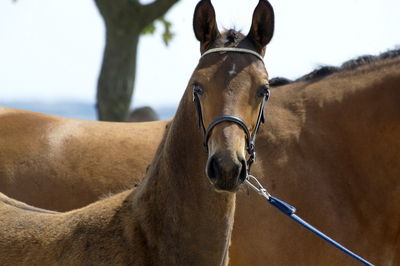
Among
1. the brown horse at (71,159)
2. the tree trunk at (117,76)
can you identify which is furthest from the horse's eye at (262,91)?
the tree trunk at (117,76)

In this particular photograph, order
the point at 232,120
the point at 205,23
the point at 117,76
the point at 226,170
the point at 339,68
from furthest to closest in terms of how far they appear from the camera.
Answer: the point at 117,76
the point at 339,68
the point at 205,23
the point at 232,120
the point at 226,170

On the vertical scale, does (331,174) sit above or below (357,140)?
below

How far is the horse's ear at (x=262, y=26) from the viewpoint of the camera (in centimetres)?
375

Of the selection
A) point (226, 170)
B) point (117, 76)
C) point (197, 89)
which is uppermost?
point (197, 89)

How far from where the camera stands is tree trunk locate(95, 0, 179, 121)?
9508 mm

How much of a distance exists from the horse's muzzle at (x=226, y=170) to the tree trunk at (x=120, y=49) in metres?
6.36

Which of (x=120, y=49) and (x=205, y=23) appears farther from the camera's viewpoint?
(x=120, y=49)

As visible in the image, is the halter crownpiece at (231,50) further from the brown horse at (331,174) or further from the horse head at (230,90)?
the brown horse at (331,174)

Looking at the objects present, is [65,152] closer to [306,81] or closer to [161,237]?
[306,81]

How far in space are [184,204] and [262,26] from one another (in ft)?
3.18

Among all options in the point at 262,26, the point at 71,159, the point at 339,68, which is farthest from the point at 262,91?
the point at 71,159

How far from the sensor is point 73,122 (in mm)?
5809

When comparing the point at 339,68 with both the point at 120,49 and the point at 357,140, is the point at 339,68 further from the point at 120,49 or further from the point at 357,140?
the point at 120,49

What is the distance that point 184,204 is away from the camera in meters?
3.58
